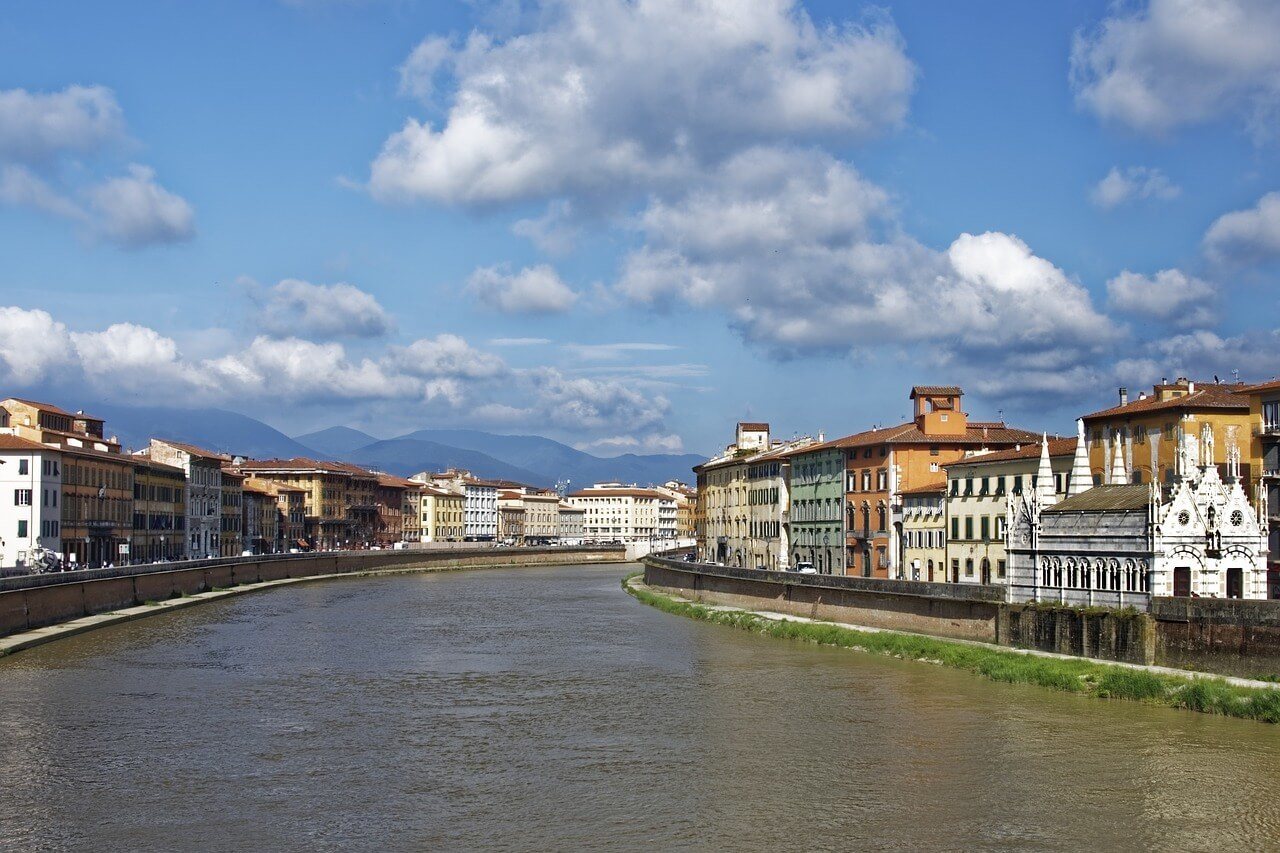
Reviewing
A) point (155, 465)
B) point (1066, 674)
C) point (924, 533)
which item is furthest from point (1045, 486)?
point (155, 465)

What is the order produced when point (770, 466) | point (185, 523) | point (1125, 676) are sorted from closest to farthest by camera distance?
point (1125, 676) → point (770, 466) → point (185, 523)

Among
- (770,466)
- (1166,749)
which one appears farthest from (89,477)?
(1166,749)

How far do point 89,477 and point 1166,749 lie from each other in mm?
77156

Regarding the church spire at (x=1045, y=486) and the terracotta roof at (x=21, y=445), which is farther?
the terracotta roof at (x=21, y=445)

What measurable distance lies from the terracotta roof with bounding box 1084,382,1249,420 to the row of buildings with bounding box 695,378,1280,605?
108 millimetres

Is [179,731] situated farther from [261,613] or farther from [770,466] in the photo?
[770,466]

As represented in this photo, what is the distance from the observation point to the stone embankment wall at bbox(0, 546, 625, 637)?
60625 mm

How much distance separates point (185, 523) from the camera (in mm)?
119375

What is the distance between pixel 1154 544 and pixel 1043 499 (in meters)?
7.80

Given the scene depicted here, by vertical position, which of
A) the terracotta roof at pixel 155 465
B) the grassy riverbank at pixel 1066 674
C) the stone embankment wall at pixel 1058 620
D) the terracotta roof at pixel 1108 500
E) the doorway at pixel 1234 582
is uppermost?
the terracotta roof at pixel 155 465

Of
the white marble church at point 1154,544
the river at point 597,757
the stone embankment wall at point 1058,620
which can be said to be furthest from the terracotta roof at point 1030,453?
the river at point 597,757

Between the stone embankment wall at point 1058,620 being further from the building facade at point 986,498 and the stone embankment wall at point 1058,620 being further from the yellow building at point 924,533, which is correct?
the yellow building at point 924,533

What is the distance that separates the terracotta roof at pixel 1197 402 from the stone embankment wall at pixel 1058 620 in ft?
41.7

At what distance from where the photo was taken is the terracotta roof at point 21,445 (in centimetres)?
8469
